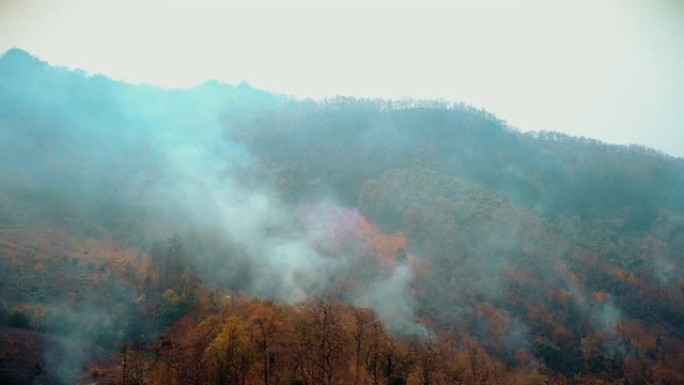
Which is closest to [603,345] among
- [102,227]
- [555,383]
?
[555,383]

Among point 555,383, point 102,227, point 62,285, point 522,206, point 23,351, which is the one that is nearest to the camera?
point 23,351

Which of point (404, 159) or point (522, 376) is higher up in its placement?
point (404, 159)

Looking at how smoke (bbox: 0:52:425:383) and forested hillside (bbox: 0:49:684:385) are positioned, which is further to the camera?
smoke (bbox: 0:52:425:383)

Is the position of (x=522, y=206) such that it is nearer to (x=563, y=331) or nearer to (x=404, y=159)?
(x=404, y=159)

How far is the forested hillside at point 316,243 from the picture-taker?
182 feet

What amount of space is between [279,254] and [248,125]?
77.3 metres

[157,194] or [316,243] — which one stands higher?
[157,194]

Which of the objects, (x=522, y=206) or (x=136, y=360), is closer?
(x=136, y=360)

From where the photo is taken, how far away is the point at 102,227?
102 meters

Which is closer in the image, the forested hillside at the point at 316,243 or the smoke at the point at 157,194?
the forested hillside at the point at 316,243

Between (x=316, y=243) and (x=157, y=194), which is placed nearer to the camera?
(x=316, y=243)

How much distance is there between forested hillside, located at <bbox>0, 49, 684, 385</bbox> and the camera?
182 ft

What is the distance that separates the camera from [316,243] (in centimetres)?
10806

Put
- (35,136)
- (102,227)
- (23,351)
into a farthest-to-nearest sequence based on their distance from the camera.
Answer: (35,136), (102,227), (23,351)
